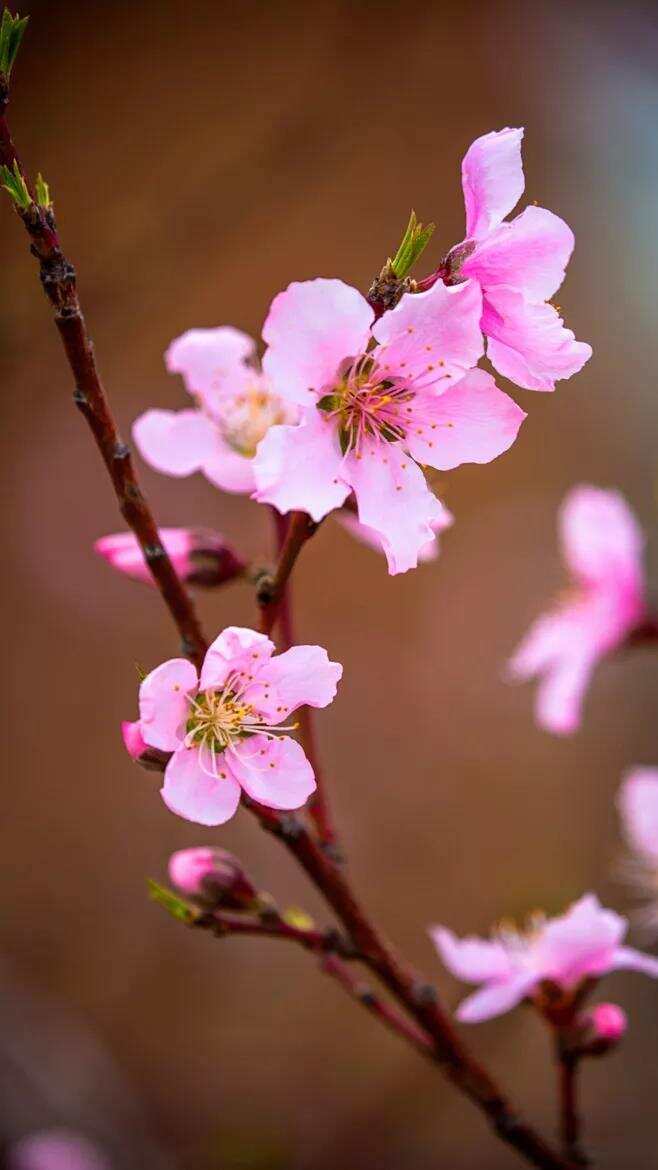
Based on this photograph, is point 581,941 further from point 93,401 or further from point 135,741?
point 93,401

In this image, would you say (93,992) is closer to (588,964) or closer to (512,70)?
(588,964)

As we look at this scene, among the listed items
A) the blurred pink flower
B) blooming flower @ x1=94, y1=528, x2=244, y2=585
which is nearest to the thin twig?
blooming flower @ x1=94, y1=528, x2=244, y2=585

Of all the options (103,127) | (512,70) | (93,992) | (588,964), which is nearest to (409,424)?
(588,964)

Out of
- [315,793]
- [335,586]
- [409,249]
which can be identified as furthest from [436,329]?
[335,586]

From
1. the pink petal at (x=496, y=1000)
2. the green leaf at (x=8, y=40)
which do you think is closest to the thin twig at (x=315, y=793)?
the pink petal at (x=496, y=1000)

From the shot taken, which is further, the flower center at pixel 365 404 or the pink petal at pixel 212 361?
the pink petal at pixel 212 361

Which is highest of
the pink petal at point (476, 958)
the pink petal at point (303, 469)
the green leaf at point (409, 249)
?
the green leaf at point (409, 249)

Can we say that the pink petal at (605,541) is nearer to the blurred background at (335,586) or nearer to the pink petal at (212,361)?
the pink petal at (212,361)

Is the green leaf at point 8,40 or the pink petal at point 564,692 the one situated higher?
the green leaf at point 8,40
